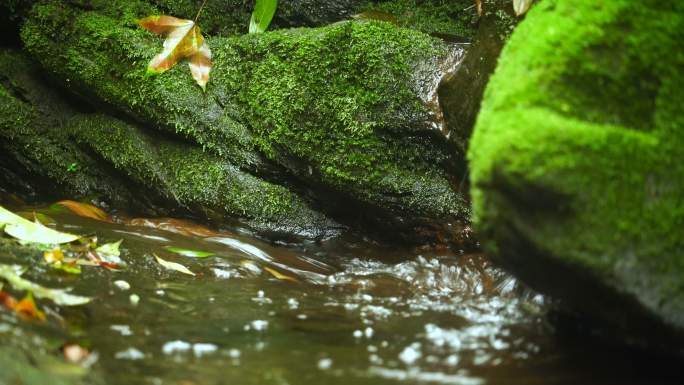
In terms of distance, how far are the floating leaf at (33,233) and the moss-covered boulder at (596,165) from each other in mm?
2164

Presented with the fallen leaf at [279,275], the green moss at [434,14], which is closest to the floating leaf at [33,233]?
the fallen leaf at [279,275]

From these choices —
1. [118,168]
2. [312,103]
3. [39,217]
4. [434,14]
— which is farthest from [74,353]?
[434,14]

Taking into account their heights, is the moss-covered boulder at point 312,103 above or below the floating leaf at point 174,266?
above

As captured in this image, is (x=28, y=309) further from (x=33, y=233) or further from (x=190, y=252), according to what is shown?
(x=190, y=252)

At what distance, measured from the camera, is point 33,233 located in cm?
295

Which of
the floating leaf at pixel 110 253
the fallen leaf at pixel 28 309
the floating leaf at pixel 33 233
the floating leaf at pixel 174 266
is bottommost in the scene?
the floating leaf at pixel 174 266

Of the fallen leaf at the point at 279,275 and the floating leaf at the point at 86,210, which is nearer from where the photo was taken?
the fallen leaf at the point at 279,275

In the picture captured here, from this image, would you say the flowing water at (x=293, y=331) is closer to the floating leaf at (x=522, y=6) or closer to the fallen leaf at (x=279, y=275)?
the fallen leaf at (x=279, y=275)

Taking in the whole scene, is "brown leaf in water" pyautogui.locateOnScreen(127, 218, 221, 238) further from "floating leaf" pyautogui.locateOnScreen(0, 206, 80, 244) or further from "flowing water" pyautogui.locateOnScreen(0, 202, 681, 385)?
"floating leaf" pyautogui.locateOnScreen(0, 206, 80, 244)

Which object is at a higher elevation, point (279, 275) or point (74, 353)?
point (74, 353)

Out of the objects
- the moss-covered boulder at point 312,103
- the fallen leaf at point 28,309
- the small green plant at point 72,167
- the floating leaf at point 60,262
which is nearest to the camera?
the fallen leaf at point 28,309

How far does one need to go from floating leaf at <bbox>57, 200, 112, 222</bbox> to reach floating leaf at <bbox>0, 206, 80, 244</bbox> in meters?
0.92

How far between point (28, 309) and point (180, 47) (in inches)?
107

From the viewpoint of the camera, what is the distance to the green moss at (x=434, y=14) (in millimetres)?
4395
